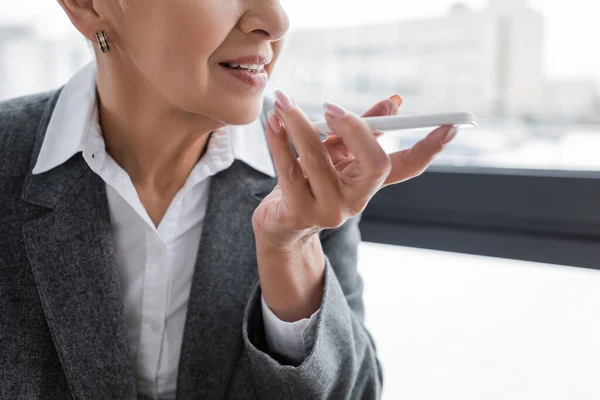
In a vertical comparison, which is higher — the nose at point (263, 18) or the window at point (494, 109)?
the nose at point (263, 18)

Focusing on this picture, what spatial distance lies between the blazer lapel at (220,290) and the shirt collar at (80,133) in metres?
0.06

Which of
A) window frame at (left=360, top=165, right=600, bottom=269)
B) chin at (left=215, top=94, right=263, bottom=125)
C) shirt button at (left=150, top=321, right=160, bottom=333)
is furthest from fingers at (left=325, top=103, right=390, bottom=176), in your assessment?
window frame at (left=360, top=165, right=600, bottom=269)

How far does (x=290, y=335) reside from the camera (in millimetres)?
914

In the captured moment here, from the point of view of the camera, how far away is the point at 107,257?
940 millimetres

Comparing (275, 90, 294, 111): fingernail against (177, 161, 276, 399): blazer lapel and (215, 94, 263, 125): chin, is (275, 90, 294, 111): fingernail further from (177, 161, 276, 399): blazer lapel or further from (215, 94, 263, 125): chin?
(177, 161, 276, 399): blazer lapel

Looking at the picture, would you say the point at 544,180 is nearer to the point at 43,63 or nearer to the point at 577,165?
the point at 577,165

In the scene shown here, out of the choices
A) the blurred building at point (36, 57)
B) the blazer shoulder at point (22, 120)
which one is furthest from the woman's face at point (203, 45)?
the blurred building at point (36, 57)

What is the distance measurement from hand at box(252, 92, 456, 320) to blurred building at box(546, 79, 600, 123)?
571 mm

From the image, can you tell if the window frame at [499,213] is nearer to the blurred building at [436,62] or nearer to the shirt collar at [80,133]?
the blurred building at [436,62]

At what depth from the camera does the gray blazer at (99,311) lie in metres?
0.90

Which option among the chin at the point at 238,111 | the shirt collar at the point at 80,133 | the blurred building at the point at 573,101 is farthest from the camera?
the blurred building at the point at 573,101

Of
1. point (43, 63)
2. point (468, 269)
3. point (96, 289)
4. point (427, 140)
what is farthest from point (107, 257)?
point (43, 63)

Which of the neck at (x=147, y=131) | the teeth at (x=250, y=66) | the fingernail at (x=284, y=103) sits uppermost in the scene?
the fingernail at (x=284, y=103)

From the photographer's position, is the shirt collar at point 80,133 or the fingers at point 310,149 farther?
the shirt collar at point 80,133
